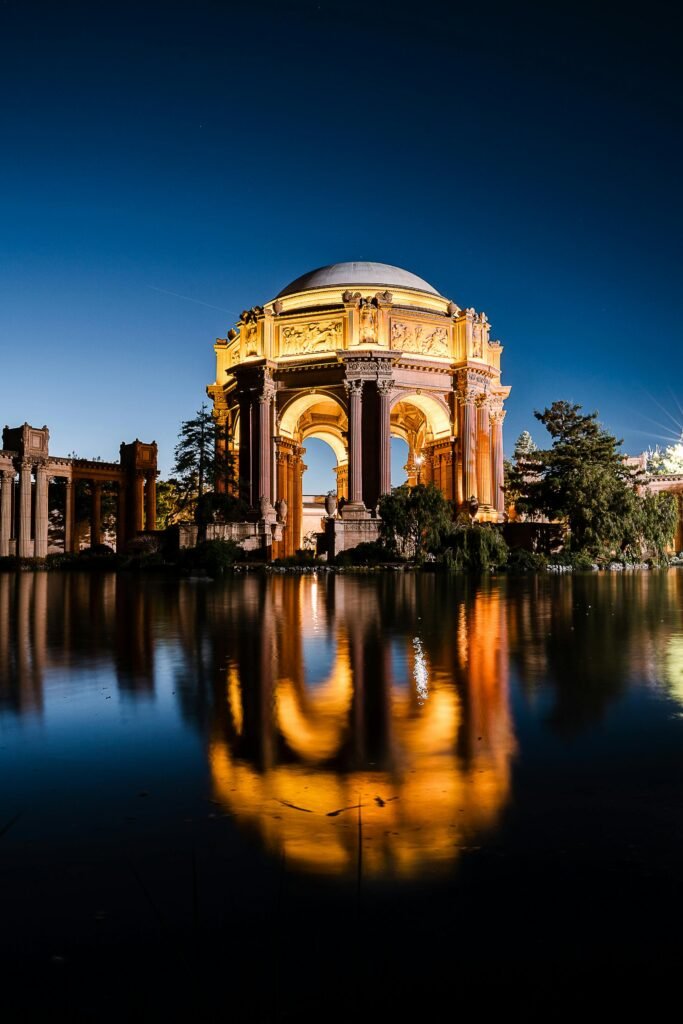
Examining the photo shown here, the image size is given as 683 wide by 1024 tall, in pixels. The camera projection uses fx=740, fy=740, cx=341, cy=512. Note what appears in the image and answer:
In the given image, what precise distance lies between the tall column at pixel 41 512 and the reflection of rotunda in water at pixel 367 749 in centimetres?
3817

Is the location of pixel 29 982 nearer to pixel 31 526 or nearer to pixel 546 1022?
pixel 546 1022

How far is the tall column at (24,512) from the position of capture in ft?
138

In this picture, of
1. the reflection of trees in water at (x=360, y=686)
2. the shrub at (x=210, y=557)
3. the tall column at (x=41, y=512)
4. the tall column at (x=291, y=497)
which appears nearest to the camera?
the reflection of trees in water at (x=360, y=686)

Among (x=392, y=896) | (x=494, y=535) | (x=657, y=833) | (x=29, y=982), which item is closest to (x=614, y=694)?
(x=657, y=833)

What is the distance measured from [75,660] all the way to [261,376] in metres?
35.9

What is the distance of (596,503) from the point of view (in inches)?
1374

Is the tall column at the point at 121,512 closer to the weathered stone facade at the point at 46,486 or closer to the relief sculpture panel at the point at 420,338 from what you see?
the weathered stone facade at the point at 46,486

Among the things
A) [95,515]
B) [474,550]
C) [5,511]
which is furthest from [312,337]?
[5,511]

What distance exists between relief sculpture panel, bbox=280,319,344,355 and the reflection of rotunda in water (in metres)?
34.5

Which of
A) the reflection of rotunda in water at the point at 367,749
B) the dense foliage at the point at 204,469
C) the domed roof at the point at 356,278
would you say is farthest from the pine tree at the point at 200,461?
the reflection of rotunda in water at the point at 367,749

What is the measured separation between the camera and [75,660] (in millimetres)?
7156

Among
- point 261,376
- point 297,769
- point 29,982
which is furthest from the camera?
point 261,376

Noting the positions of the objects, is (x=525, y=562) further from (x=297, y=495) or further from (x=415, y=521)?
(x=297, y=495)

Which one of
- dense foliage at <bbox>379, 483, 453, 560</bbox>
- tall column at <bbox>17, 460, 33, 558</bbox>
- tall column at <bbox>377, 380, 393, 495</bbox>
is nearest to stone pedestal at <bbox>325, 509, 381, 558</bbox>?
tall column at <bbox>377, 380, 393, 495</bbox>
